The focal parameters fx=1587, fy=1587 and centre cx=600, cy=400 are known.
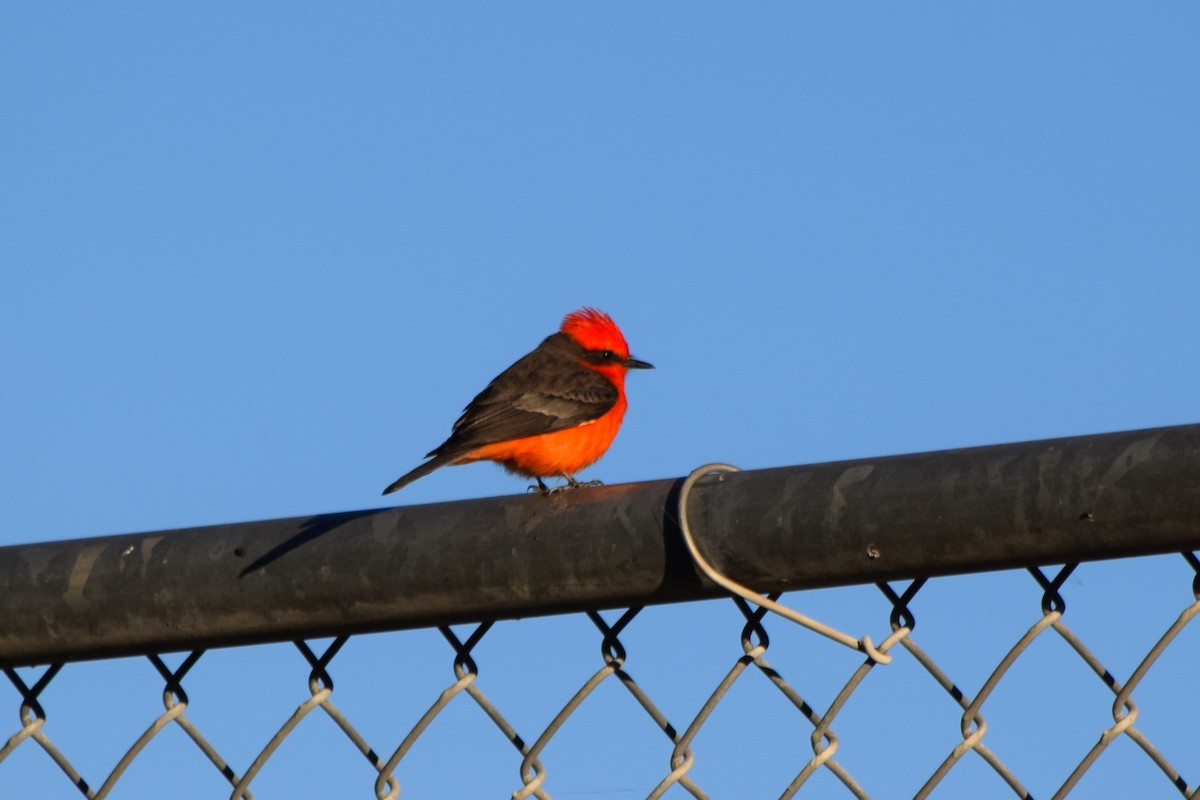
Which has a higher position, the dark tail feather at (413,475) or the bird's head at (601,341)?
the bird's head at (601,341)

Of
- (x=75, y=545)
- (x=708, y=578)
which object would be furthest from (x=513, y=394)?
(x=708, y=578)

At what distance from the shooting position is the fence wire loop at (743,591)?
2.12 m

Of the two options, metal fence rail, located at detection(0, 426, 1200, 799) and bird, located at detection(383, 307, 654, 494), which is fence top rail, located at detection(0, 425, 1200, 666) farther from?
bird, located at detection(383, 307, 654, 494)

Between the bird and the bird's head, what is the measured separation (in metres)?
0.12

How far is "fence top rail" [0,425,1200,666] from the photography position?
1.92 m

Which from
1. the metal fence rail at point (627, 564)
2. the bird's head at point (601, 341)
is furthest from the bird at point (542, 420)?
the metal fence rail at point (627, 564)

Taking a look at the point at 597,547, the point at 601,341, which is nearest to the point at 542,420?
the point at 601,341

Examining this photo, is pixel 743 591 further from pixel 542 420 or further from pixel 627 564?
pixel 542 420

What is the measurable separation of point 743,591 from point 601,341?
18.8ft

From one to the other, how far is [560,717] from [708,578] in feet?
1.33

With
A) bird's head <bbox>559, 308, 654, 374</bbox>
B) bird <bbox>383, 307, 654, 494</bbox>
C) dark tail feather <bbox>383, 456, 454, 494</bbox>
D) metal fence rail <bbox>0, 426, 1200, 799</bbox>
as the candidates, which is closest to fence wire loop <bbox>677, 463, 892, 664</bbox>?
metal fence rail <bbox>0, 426, 1200, 799</bbox>

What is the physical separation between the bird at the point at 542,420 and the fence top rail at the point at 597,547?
3340 mm

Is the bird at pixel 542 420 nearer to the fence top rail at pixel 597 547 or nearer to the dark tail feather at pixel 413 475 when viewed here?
the dark tail feather at pixel 413 475

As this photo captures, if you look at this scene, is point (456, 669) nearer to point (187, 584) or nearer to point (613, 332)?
point (187, 584)
